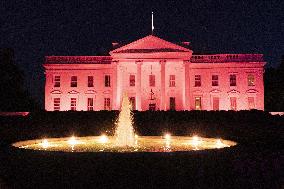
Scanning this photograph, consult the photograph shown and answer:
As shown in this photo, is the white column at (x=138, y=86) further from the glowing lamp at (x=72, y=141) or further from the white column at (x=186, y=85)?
the glowing lamp at (x=72, y=141)

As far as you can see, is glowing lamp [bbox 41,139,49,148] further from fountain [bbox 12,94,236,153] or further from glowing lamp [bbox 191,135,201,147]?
glowing lamp [bbox 191,135,201,147]

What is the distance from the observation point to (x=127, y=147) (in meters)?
12.6

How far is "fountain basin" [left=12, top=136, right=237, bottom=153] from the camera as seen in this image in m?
12.0

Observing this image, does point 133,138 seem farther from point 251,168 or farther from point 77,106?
point 77,106

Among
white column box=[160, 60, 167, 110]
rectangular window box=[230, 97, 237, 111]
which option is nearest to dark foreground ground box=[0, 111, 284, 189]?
white column box=[160, 60, 167, 110]

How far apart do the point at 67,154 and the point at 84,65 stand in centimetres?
4210

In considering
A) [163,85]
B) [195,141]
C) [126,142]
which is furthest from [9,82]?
[195,141]

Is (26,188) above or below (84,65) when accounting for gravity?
below

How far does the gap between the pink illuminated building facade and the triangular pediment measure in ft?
7.35

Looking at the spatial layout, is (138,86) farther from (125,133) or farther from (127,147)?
(127,147)

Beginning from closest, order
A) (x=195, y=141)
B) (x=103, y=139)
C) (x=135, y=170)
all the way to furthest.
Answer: (x=135, y=170), (x=195, y=141), (x=103, y=139)

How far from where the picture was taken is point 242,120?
36.0 metres

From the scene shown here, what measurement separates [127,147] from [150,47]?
112 feet

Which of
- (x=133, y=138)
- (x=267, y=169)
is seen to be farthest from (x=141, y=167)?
(x=133, y=138)
